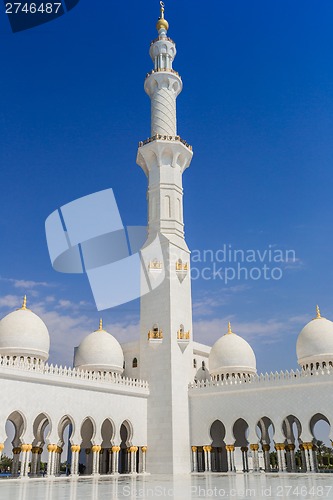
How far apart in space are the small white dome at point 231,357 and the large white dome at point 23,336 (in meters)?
8.94

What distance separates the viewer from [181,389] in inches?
967

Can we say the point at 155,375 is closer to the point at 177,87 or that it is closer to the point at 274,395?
the point at 274,395

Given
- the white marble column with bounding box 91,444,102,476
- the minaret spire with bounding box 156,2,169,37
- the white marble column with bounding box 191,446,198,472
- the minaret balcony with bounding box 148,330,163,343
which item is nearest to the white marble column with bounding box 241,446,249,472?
the white marble column with bounding box 191,446,198,472

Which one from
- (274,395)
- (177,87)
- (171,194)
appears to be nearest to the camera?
(274,395)

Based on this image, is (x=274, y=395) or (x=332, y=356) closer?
(x=274, y=395)

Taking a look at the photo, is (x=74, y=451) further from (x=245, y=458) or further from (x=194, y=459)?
(x=245, y=458)

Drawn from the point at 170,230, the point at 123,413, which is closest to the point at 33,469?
the point at 123,413

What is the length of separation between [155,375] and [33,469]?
706cm

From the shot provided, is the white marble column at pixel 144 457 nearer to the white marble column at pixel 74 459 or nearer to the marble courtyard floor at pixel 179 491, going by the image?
the white marble column at pixel 74 459

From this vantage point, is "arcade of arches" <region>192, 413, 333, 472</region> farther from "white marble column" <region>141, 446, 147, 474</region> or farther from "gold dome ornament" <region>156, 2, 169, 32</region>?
"gold dome ornament" <region>156, 2, 169, 32</region>

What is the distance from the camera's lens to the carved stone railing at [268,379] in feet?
71.4

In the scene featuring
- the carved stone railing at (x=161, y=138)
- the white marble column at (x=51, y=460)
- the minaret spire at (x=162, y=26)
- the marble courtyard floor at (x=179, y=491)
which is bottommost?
the marble courtyard floor at (x=179, y=491)

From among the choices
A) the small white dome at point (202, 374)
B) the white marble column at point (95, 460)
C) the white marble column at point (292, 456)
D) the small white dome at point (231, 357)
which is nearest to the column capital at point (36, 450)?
the white marble column at point (95, 460)

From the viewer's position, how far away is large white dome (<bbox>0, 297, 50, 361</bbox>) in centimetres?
2234
